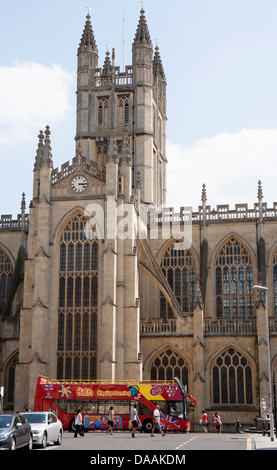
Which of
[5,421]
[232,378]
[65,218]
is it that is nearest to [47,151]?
[65,218]

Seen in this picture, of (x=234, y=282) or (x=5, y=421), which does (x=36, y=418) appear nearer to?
(x=5, y=421)

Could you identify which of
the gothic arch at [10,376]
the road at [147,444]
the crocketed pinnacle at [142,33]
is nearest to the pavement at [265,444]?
the road at [147,444]

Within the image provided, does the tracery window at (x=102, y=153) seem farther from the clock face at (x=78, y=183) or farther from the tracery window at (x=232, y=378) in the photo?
the tracery window at (x=232, y=378)

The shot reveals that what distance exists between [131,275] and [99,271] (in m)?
2.33

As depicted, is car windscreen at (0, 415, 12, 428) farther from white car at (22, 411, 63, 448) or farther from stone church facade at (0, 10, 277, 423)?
stone church facade at (0, 10, 277, 423)

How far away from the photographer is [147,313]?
5369 centimetres

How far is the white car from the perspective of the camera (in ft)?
79.6

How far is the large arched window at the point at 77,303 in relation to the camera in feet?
154

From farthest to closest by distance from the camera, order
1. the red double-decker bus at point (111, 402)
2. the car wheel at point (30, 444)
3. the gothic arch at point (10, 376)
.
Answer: the gothic arch at point (10, 376)
the red double-decker bus at point (111, 402)
the car wheel at point (30, 444)

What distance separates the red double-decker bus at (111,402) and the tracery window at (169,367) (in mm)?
8912
